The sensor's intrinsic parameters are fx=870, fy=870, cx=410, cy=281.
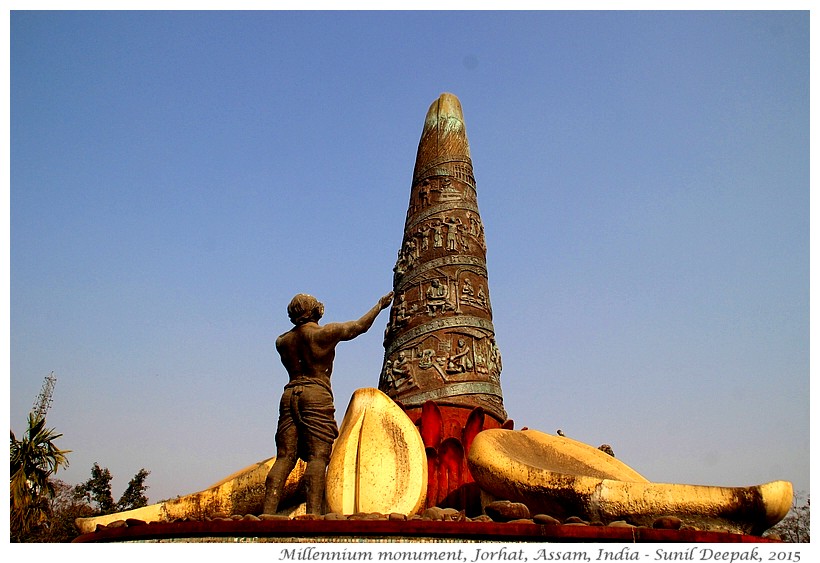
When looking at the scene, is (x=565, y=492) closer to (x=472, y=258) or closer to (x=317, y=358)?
(x=317, y=358)

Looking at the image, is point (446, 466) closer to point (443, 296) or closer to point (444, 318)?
point (444, 318)

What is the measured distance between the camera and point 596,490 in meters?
6.43

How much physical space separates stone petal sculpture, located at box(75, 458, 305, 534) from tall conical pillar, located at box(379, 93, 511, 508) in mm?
1463

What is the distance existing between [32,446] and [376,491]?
8526 mm

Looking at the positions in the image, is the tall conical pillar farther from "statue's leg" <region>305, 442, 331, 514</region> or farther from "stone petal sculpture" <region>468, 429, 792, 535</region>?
"statue's leg" <region>305, 442, 331, 514</region>

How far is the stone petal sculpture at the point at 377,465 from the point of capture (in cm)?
671

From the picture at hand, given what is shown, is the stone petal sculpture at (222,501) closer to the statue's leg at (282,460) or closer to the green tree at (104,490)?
the statue's leg at (282,460)

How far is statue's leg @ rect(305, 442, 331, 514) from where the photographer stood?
6543 millimetres

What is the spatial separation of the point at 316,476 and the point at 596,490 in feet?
6.88

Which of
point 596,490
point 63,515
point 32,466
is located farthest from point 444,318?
point 63,515

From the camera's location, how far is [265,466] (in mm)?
7578
